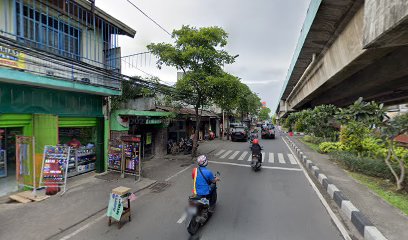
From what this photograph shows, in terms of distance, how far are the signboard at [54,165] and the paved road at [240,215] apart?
2.24 m

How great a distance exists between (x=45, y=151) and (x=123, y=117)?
3259 millimetres

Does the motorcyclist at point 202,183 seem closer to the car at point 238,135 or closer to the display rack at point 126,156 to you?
the display rack at point 126,156

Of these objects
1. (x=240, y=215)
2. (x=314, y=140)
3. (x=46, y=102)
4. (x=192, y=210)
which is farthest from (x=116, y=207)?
(x=314, y=140)

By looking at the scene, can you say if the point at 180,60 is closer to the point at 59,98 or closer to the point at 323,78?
the point at 59,98

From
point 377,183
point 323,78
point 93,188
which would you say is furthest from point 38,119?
point 377,183

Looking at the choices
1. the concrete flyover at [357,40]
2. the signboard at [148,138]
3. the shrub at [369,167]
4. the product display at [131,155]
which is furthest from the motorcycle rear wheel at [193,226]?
the signboard at [148,138]

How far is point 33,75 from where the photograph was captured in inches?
209

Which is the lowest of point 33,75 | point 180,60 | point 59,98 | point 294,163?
point 294,163

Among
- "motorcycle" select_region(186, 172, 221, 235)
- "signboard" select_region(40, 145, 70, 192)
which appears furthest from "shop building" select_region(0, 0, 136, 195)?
"motorcycle" select_region(186, 172, 221, 235)

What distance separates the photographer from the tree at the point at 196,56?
9891 millimetres

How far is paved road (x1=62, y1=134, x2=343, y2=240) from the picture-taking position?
3959mm

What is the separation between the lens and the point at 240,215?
15.6ft

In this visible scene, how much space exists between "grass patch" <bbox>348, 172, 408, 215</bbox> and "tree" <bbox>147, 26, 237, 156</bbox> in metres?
7.08

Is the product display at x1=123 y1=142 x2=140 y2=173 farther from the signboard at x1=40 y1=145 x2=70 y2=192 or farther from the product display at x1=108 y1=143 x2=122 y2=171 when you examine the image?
the signboard at x1=40 y1=145 x2=70 y2=192
